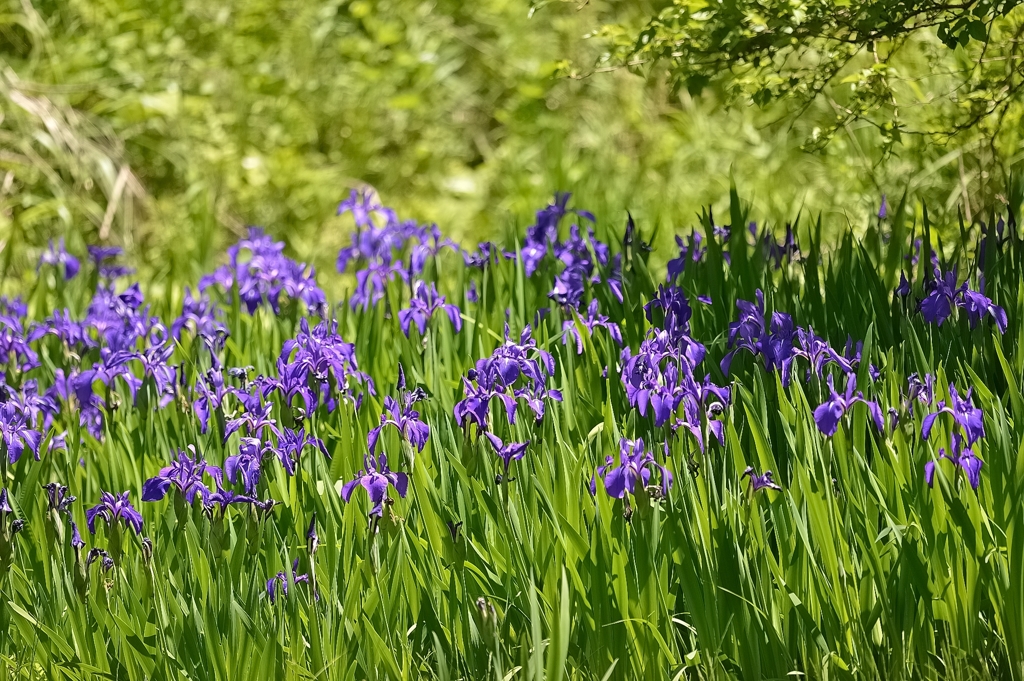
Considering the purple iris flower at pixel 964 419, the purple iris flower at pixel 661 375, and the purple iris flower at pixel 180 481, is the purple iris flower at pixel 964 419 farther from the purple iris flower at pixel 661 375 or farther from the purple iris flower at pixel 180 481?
the purple iris flower at pixel 180 481

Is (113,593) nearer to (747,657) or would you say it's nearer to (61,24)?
(747,657)

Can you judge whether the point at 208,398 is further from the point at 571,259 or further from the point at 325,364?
the point at 571,259

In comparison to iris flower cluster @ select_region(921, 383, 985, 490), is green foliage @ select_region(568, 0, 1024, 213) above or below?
above

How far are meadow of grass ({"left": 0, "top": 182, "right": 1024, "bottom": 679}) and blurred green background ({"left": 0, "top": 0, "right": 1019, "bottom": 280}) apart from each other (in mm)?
2122

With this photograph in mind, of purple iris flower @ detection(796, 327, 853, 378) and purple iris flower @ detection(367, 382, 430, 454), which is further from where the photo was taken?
purple iris flower @ detection(796, 327, 853, 378)

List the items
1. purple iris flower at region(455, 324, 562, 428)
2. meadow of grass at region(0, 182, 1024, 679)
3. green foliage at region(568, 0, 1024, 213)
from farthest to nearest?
1. green foliage at region(568, 0, 1024, 213)
2. purple iris flower at region(455, 324, 562, 428)
3. meadow of grass at region(0, 182, 1024, 679)

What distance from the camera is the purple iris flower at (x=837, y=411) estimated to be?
77.4 inches

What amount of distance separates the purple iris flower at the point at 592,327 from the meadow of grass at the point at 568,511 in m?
0.01

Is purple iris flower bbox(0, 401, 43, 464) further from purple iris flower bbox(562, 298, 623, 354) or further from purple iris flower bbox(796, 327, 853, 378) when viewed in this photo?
purple iris flower bbox(796, 327, 853, 378)

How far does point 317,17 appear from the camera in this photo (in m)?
6.68

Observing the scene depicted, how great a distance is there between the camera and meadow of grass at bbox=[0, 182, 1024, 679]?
178 centimetres

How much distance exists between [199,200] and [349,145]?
4.27 feet

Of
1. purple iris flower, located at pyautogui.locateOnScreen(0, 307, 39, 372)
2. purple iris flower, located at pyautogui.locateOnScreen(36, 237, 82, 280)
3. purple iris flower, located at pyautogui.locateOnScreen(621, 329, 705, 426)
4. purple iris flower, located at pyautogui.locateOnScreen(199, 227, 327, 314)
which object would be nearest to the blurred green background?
purple iris flower, located at pyautogui.locateOnScreen(36, 237, 82, 280)

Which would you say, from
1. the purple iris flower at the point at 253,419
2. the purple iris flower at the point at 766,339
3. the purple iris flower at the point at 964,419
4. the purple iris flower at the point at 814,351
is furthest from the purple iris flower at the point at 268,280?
the purple iris flower at the point at 964,419
